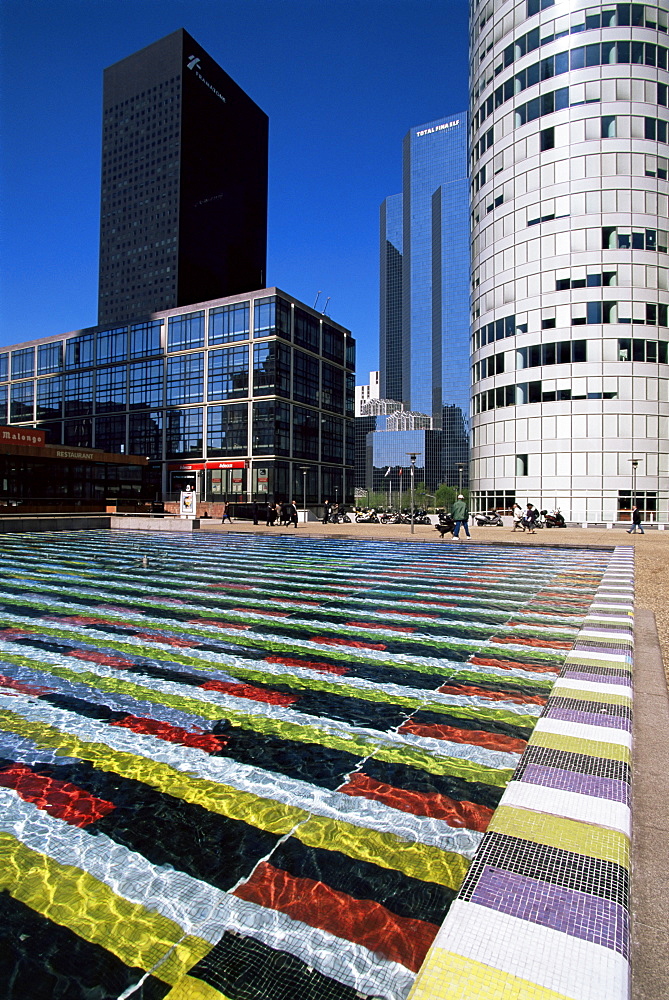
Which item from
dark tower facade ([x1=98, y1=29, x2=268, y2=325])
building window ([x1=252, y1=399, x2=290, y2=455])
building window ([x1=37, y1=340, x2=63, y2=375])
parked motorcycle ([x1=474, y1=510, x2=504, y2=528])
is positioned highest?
dark tower facade ([x1=98, y1=29, x2=268, y2=325])

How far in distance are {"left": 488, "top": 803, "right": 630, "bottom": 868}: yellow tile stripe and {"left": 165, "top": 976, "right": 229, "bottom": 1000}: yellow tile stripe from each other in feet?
4.34

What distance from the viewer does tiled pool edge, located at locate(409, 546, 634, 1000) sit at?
1.61m

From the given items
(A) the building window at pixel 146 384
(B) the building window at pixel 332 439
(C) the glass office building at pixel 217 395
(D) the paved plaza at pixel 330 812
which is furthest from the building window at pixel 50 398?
(D) the paved plaza at pixel 330 812

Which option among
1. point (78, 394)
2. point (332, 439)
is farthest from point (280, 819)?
point (78, 394)

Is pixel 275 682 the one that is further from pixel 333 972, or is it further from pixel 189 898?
pixel 333 972

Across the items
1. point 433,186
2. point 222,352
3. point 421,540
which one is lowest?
point 421,540

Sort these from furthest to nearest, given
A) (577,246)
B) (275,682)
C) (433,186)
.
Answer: (433,186) → (577,246) → (275,682)

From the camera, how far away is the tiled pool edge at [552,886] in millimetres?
1607

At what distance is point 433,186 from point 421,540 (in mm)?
208267

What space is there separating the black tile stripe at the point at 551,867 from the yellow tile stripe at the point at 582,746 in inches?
39.1

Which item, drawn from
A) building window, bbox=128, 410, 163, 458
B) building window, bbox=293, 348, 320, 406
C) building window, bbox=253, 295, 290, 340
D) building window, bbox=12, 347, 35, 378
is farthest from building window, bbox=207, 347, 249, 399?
building window, bbox=12, 347, 35, 378

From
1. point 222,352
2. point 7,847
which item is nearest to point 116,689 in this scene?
point 7,847

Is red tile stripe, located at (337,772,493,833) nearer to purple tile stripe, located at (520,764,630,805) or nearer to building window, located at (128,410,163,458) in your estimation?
purple tile stripe, located at (520,764,630,805)

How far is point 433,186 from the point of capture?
19350 centimetres
